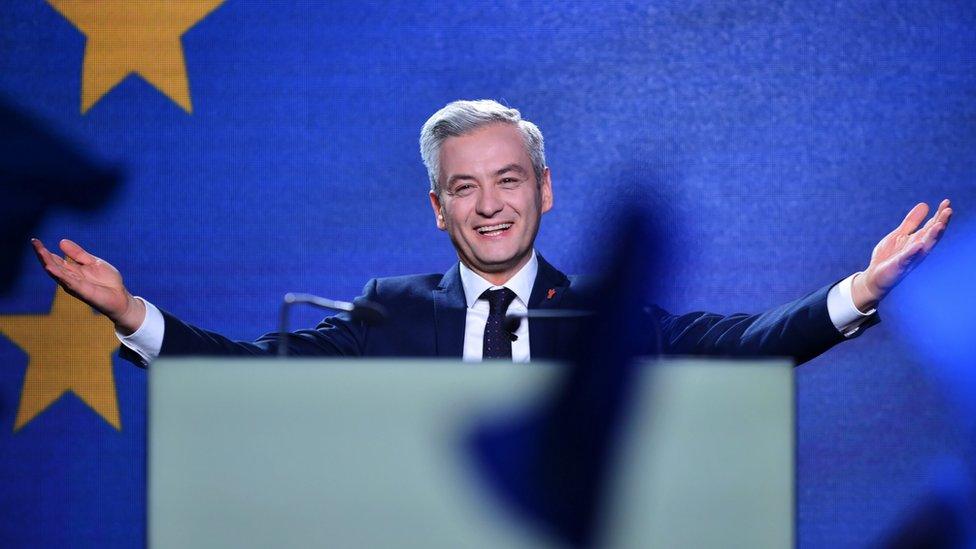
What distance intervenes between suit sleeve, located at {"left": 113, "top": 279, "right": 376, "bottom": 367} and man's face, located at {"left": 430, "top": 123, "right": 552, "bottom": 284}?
250 millimetres

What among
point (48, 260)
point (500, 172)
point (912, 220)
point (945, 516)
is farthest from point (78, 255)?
point (945, 516)

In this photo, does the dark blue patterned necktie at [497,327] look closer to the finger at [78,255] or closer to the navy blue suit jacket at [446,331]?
the navy blue suit jacket at [446,331]

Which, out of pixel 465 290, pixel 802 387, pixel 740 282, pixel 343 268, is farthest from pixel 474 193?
pixel 802 387

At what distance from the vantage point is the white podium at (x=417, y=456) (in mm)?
984

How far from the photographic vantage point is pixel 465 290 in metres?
2.15

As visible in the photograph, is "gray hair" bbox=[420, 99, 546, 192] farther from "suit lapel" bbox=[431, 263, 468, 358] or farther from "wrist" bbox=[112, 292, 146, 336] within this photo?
"wrist" bbox=[112, 292, 146, 336]

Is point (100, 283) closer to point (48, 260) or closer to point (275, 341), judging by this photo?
point (48, 260)

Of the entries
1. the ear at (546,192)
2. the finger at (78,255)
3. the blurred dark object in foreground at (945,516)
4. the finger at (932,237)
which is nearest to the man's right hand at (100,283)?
the finger at (78,255)

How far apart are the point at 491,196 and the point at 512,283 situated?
18 centimetres

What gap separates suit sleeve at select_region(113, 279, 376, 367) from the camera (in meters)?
1.63

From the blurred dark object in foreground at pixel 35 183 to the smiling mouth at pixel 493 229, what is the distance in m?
1.00

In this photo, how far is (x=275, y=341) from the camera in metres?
1.98

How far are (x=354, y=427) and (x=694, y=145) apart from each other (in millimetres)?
1723

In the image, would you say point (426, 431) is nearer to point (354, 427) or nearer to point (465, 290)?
point (354, 427)
